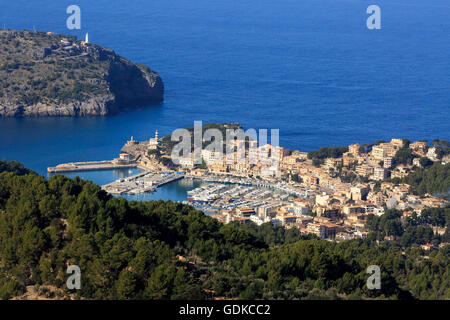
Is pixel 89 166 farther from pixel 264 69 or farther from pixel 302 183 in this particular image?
pixel 264 69

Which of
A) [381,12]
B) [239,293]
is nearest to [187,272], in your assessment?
[239,293]

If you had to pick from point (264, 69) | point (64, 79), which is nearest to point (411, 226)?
Answer: point (64, 79)

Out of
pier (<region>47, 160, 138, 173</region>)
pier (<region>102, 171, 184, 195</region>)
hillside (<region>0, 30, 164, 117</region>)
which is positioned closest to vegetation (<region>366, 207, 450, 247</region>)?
pier (<region>102, 171, 184, 195</region>)

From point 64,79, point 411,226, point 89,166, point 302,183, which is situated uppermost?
point 64,79

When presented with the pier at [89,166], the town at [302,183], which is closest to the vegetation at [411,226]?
the town at [302,183]

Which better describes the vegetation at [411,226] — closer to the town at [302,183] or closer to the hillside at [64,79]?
the town at [302,183]

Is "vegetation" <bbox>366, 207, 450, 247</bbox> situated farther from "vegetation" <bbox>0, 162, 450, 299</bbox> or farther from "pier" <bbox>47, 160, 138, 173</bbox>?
"pier" <bbox>47, 160, 138, 173</bbox>
